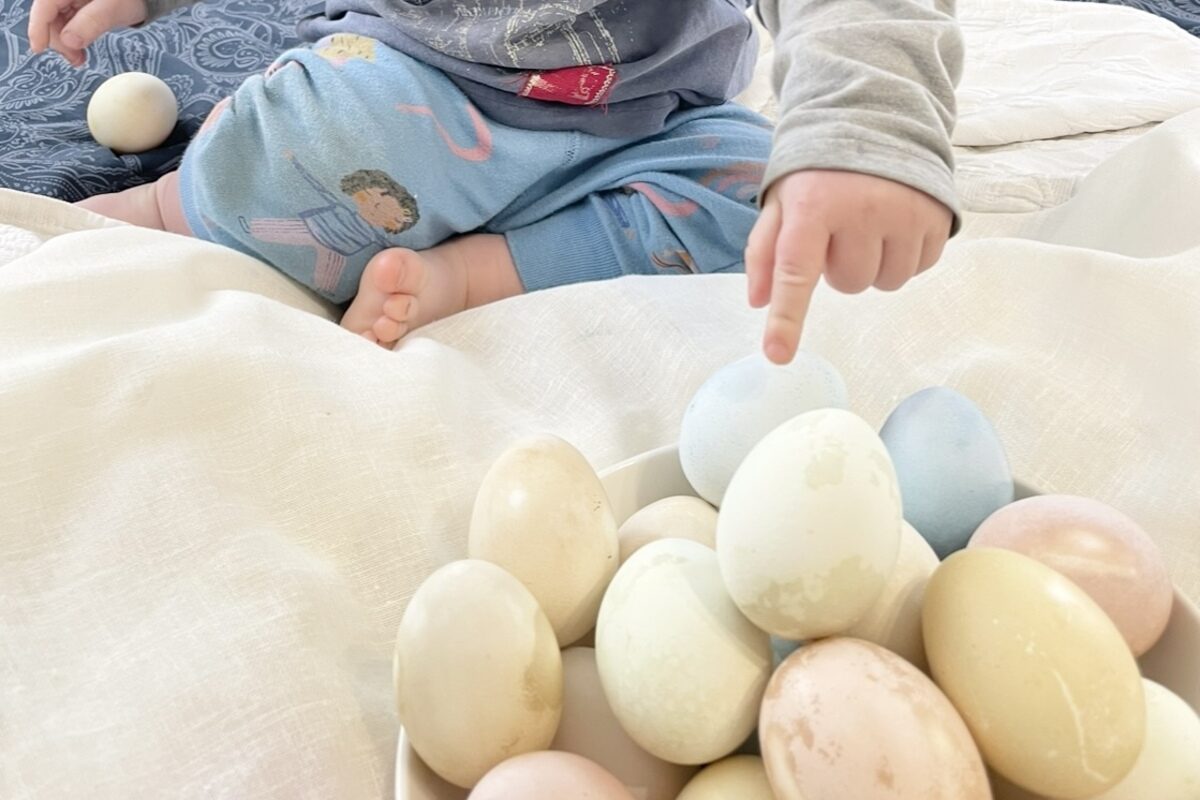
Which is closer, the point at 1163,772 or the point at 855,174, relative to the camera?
the point at 1163,772

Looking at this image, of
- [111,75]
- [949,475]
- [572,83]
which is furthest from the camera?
[111,75]

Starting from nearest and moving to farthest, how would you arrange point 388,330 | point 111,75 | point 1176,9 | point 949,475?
point 949,475 < point 388,330 < point 111,75 < point 1176,9

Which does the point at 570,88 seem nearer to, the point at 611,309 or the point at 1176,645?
the point at 611,309

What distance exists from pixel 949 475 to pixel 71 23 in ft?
2.66

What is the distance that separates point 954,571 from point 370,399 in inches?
11.8

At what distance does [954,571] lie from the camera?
0.30 m

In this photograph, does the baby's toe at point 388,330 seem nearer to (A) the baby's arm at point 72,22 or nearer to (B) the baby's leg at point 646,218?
(B) the baby's leg at point 646,218

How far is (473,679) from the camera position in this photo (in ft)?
0.97

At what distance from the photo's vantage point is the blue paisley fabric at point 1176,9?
1.15 metres

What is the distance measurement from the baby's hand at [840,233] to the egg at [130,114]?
27.2 inches

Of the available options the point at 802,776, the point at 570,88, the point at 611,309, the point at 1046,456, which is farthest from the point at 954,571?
the point at 570,88

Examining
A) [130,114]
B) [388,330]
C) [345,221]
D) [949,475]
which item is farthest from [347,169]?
[949,475]

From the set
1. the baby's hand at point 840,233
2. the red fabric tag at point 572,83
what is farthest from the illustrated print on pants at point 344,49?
the baby's hand at point 840,233

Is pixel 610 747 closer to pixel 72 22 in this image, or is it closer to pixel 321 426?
pixel 321 426
